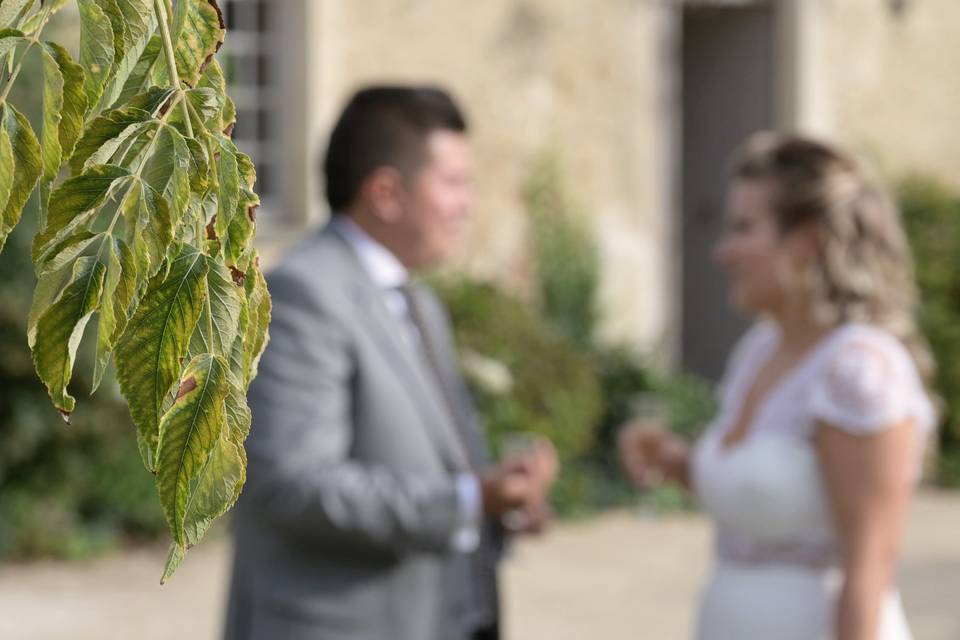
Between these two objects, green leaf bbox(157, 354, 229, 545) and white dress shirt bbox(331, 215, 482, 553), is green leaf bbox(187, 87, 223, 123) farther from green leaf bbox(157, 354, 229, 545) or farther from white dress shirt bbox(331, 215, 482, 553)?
white dress shirt bbox(331, 215, 482, 553)

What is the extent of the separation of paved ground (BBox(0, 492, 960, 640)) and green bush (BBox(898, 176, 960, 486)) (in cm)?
187

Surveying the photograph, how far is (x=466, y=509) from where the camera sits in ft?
9.29

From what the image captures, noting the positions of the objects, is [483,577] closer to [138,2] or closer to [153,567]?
[138,2]

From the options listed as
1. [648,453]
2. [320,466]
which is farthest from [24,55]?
[648,453]

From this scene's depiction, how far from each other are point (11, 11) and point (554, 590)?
652cm

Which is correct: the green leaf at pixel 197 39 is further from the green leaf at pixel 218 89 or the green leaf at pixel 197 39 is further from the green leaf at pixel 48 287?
the green leaf at pixel 48 287

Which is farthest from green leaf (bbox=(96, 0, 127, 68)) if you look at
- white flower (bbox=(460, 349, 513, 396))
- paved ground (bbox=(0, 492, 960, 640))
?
white flower (bbox=(460, 349, 513, 396))

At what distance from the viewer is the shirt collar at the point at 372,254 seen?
3023 millimetres

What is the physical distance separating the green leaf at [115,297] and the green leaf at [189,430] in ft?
0.14

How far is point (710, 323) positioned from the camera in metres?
11.4

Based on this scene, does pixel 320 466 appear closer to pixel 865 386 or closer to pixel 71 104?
pixel 865 386

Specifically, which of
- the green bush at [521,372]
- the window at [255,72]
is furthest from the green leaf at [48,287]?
the window at [255,72]

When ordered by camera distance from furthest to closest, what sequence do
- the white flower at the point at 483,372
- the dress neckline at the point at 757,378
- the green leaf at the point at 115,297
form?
the white flower at the point at 483,372
the dress neckline at the point at 757,378
the green leaf at the point at 115,297

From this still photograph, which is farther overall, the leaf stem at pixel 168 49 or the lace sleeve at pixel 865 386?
the lace sleeve at pixel 865 386
